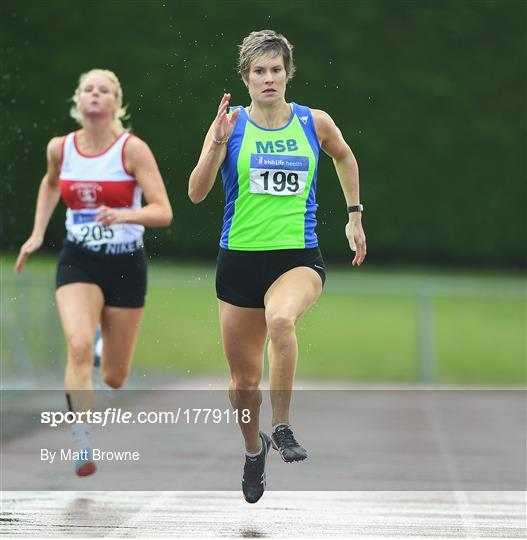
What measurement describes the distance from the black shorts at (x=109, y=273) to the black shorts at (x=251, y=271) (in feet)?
6.07

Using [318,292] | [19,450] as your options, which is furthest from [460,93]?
[318,292]

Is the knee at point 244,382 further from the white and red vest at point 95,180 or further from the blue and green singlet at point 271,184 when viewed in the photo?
the white and red vest at point 95,180

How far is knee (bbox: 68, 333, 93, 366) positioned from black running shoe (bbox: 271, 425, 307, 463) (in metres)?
1.89

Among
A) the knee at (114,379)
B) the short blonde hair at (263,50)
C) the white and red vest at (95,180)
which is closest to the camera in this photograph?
the short blonde hair at (263,50)

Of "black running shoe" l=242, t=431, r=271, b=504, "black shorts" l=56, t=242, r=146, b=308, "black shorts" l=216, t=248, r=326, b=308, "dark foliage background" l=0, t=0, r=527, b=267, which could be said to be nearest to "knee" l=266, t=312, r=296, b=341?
"black shorts" l=216, t=248, r=326, b=308

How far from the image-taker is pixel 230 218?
6836mm

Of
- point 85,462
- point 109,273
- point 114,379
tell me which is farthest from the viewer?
point 114,379

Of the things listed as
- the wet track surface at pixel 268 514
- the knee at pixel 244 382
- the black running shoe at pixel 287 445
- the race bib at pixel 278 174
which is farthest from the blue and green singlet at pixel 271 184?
the wet track surface at pixel 268 514

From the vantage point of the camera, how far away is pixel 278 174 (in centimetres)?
666

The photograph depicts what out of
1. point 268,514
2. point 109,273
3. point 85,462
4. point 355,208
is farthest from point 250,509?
point 355,208

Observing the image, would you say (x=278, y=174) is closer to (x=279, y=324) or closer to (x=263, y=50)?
(x=263, y=50)

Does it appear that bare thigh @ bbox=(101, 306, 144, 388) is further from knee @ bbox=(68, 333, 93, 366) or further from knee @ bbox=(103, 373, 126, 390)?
knee @ bbox=(68, 333, 93, 366)

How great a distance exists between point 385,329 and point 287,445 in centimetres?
1317

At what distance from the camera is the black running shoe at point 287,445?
665 cm
